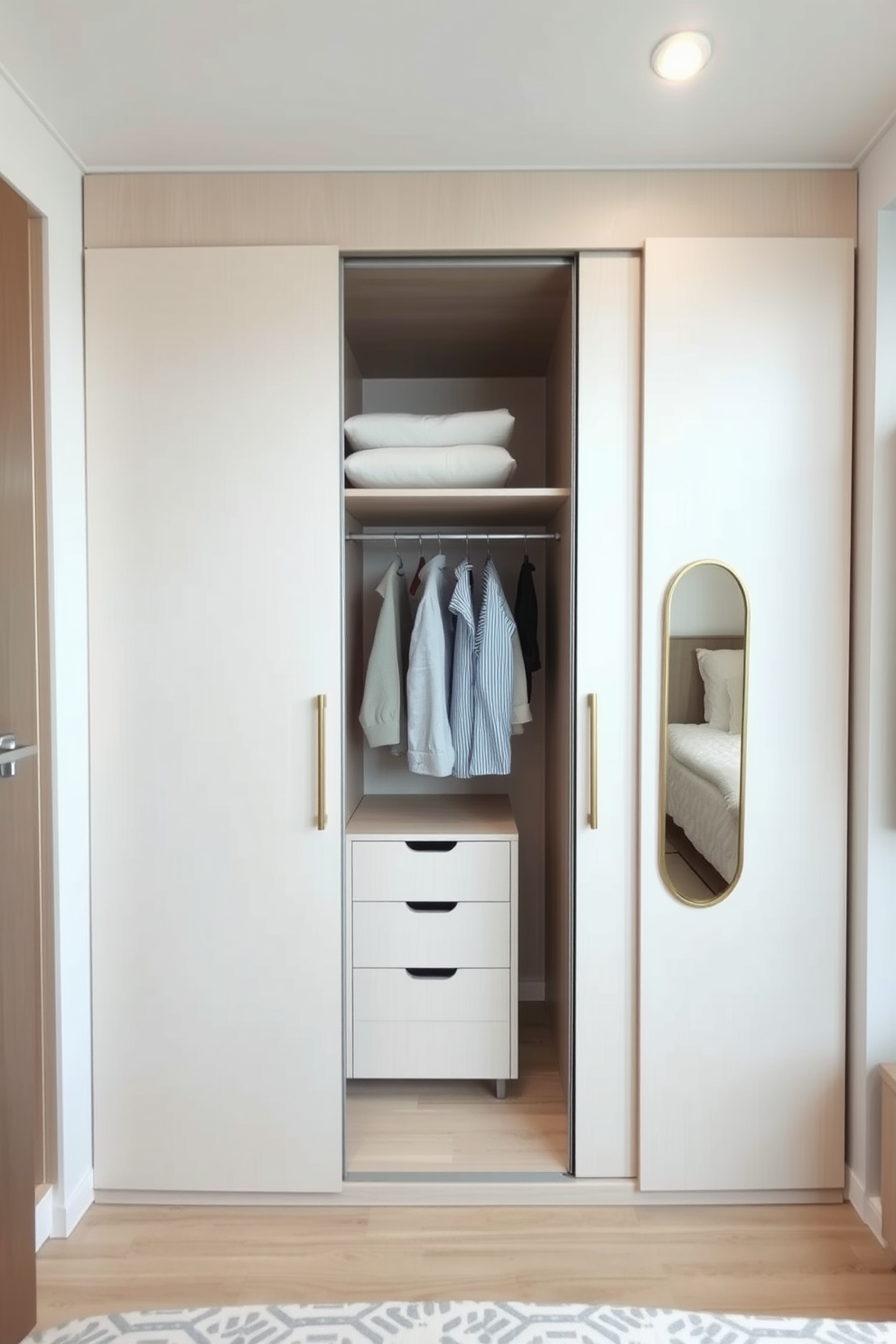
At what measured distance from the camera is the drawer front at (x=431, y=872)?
2.49m

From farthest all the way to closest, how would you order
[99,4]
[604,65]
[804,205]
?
[804,205], [604,65], [99,4]

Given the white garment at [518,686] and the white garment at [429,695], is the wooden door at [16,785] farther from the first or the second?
the white garment at [518,686]

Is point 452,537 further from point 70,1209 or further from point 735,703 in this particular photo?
point 70,1209

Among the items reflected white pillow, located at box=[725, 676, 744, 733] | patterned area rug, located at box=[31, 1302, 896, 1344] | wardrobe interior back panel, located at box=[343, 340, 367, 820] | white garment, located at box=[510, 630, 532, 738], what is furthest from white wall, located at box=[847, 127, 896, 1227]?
wardrobe interior back panel, located at box=[343, 340, 367, 820]

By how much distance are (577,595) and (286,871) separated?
101 cm

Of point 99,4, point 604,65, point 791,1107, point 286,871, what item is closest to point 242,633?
point 286,871

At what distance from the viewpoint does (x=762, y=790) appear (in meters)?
2.18

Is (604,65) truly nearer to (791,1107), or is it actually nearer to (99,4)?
(99,4)

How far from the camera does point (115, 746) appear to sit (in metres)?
2.21

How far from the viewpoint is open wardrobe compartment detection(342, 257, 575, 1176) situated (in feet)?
7.66

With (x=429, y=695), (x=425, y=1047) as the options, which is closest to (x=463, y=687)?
(x=429, y=695)

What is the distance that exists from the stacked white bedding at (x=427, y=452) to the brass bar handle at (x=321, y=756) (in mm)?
624

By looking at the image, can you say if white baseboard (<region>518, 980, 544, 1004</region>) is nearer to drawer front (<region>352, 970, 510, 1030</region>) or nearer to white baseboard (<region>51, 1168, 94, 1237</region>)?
drawer front (<region>352, 970, 510, 1030</region>)

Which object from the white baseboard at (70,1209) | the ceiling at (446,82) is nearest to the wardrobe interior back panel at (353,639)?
the ceiling at (446,82)
